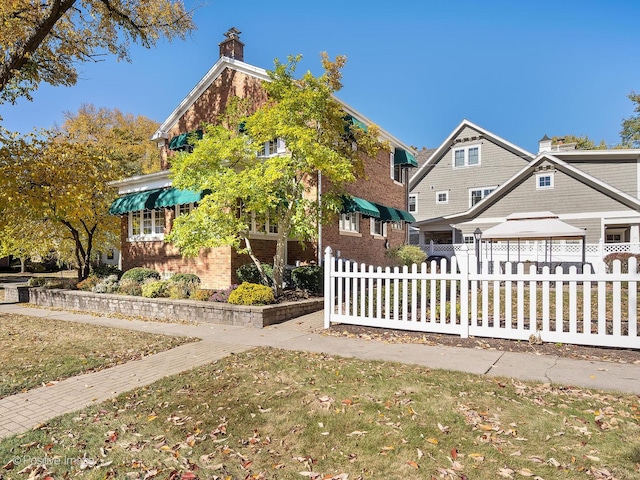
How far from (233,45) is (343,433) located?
1792 cm

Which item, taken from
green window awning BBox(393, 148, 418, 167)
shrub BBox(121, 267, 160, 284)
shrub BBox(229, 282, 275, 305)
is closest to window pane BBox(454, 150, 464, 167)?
green window awning BBox(393, 148, 418, 167)

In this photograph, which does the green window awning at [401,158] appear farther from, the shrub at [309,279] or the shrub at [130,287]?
the shrub at [130,287]

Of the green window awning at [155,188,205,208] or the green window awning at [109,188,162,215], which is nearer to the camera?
the green window awning at [155,188,205,208]

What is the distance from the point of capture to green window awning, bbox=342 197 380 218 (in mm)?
14523

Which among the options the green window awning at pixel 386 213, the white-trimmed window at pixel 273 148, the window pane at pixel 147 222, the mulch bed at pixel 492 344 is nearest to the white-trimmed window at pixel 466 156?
the green window awning at pixel 386 213

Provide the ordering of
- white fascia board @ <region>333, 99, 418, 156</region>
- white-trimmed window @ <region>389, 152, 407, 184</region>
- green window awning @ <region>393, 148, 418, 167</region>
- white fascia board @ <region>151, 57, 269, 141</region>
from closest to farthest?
white fascia board @ <region>151, 57, 269, 141</region> < white fascia board @ <region>333, 99, 418, 156</region> < white-trimmed window @ <region>389, 152, 407, 184</region> < green window awning @ <region>393, 148, 418, 167</region>

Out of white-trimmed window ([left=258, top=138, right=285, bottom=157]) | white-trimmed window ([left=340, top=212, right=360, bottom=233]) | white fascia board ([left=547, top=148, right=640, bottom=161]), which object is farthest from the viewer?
white fascia board ([left=547, top=148, right=640, bottom=161])

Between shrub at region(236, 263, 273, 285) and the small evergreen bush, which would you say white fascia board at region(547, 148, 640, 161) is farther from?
the small evergreen bush

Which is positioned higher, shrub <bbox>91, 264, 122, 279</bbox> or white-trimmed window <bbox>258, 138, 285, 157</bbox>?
white-trimmed window <bbox>258, 138, 285, 157</bbox>

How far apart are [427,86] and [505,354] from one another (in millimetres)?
17335

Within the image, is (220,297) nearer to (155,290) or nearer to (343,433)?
(155,290)

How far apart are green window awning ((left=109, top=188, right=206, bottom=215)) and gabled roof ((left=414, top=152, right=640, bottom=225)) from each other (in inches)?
696

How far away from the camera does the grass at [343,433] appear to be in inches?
122

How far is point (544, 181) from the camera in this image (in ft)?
75.2
